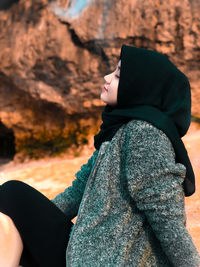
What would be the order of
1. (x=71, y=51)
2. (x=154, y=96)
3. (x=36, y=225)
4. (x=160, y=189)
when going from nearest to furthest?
(x=160, y=189)
(x=154, y=96)
(x=36, y=225)
(x=71, y=51)

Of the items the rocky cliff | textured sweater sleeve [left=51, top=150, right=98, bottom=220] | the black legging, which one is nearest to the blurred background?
the rocky cliff

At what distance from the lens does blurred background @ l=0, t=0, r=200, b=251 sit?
4.87 m

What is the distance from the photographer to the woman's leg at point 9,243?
148 centimetres

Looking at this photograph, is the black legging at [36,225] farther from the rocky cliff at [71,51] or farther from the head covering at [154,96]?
the rocky cliff at [71,51]

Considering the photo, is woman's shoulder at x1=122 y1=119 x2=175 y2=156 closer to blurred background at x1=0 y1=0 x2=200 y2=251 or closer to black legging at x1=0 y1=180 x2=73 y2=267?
black legging at x1=0 y1=180 x2=73 y2=267

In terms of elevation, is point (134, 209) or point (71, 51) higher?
point (134, 209)

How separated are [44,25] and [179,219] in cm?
440

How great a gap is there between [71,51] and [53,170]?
165 centimetres

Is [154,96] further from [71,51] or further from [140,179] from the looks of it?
[71,51]

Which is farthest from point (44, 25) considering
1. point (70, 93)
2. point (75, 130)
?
point (75, 130)

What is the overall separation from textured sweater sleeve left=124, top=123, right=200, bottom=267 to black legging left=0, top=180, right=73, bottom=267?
0.42 meters

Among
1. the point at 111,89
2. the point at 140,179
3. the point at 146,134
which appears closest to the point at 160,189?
the point at 140,179

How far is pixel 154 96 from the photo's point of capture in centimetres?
142

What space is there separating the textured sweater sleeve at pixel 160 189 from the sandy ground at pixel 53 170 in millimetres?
2103
